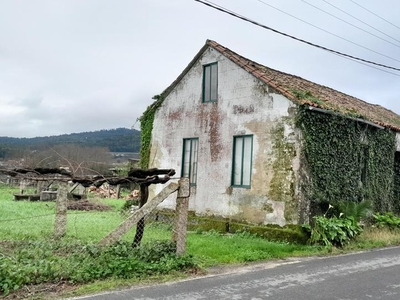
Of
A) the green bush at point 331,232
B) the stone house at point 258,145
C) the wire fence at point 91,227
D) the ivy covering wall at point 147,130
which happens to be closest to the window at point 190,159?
the stone house at point 258,145

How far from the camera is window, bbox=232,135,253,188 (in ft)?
42.3

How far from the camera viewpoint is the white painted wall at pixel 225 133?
1217 centimetres

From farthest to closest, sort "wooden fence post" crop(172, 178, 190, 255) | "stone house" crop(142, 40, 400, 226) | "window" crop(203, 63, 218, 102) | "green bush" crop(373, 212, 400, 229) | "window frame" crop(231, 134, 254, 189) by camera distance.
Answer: "window" crop(203, 63, 218, 102) → "green bush" crop(373, 212, 400, 229) → "window frame" crop(231, 134, 254, 189) → "stone house" crop(142, 40, 400, 226) → "wooden fence post" crop(172, 178, 190, 255)

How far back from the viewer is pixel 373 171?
14.3 metres

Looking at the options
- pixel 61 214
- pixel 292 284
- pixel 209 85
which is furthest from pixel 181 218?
pixel 209 85

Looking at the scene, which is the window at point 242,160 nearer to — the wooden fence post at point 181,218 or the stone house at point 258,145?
the stone house at point 258,145

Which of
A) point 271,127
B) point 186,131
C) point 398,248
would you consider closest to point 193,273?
point 271,127

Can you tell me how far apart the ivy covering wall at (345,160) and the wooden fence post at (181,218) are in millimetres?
5016

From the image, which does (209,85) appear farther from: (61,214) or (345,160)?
(61,214)

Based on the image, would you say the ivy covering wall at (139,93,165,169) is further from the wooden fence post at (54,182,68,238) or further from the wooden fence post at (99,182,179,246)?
the wooden fence post at (99,182,179,246)

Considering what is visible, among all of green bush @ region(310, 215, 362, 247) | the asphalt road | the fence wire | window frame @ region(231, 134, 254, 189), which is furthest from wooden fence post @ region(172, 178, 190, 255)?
window frame @ region(231, 134, 254, 189)

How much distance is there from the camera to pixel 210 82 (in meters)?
14.7

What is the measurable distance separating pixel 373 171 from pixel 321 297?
9.41 metres

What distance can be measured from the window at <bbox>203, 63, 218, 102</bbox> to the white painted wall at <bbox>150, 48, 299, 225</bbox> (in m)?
0.19
